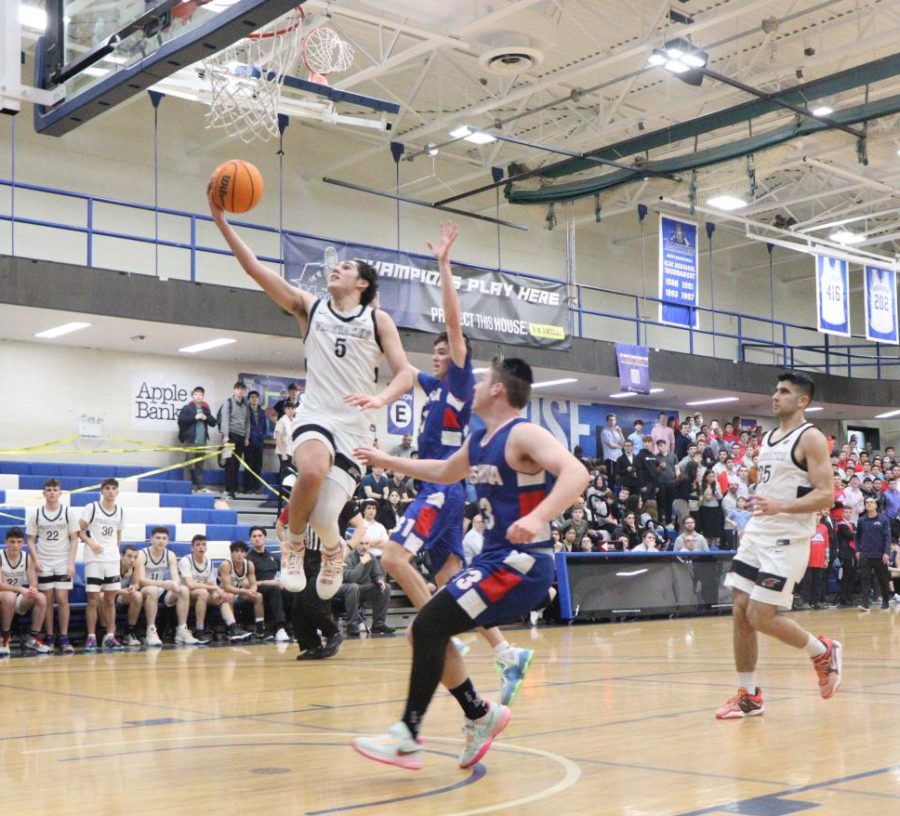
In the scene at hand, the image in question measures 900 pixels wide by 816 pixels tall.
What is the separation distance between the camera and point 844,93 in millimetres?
21484

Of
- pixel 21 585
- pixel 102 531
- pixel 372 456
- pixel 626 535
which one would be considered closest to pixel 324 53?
pixel 102 531

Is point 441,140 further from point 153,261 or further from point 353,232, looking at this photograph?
point 153,261

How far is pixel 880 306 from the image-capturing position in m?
26.5

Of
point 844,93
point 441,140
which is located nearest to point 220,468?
point 441,140

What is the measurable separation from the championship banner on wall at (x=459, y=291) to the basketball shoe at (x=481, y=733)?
1360cm

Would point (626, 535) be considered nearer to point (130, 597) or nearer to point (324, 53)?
point (130, 597)

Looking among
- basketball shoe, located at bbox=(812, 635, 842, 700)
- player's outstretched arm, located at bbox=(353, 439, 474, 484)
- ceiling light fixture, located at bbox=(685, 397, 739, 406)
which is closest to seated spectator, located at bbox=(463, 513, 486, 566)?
basketball shoe, located at bbox=(812, 635, 842, 700)

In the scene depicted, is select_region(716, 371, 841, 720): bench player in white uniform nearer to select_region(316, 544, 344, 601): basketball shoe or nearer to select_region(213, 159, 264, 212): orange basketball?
select_region(316, 544, 344, 601): basketball shoe

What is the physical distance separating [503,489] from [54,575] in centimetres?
947

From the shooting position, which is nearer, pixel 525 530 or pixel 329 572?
pixel 525 530

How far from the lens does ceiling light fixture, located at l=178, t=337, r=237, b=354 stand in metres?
19.4

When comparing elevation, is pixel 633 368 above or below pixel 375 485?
above

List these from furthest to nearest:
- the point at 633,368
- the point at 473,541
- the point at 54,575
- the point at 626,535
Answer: the point at 633,368 → the point at 626,535 → the point at 473,541 → the point at 54,575

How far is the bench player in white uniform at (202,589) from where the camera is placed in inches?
534
